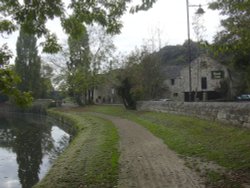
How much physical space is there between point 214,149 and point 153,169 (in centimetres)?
271

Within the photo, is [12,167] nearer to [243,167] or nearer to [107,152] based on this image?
[107,152]

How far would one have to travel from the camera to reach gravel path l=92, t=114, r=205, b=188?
23.5ft

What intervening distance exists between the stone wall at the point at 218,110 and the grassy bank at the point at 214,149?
12.5 inches

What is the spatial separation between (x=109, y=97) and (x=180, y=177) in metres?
59.1

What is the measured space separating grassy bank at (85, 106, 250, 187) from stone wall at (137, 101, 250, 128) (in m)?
0.32

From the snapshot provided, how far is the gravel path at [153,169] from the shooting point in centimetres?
715

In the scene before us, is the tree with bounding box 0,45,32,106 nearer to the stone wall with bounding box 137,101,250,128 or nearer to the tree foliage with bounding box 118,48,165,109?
the stone wall with bounding box 137,101,250,128

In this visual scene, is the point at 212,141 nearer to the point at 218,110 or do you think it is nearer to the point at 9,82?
the point at 218,110

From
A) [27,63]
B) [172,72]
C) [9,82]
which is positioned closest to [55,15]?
[9,82]

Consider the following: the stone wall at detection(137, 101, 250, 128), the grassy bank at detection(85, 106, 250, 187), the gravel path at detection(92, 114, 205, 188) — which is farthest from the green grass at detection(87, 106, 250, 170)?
the gravel path at detection(92, 114, 205, 188)

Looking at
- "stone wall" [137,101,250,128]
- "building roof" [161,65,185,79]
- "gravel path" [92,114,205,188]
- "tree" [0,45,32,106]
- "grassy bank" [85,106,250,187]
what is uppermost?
"building roof" [161,65,185,79]

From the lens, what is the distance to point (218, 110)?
572 inches

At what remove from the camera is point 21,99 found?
5230mm

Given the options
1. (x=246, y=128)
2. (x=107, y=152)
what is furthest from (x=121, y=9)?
(x=246, y=128)
